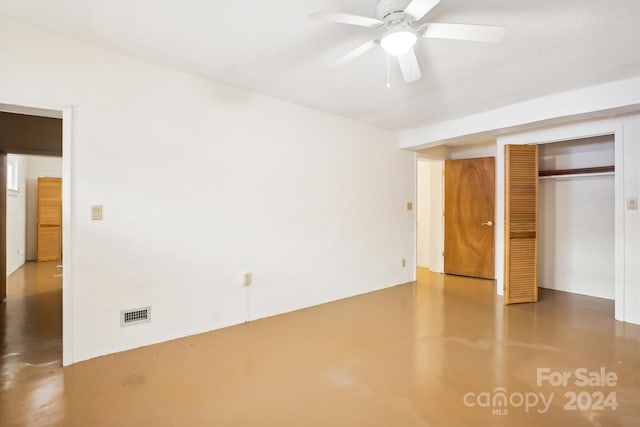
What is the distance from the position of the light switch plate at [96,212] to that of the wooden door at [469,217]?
5.02m

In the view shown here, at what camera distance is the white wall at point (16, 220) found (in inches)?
213

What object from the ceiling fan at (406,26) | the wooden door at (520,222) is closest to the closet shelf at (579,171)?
the wooden door at (520,222)

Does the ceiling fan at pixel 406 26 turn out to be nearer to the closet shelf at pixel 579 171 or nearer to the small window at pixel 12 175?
the closet shelf at pixel 579 171

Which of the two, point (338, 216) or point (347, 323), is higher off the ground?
point (338, 216)

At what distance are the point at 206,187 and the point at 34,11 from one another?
1562 mm

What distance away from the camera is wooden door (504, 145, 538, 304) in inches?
152

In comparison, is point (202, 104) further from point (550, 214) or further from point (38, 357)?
point (550, 214)

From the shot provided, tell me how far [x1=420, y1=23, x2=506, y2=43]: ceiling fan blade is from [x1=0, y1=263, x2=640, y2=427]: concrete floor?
207 cm

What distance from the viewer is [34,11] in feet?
6.34

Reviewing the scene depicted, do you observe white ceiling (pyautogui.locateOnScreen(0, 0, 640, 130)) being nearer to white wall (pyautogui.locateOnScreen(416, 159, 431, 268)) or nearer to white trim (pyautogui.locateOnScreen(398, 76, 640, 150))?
white trim (pyautogui.locateOnScreen(398, 76, 640, 150))

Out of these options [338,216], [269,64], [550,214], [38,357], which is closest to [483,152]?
[550,214]

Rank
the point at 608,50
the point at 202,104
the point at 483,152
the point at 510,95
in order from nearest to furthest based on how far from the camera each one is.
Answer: the point at 608,50 → the point at 202,104 → the point at 510,95 → the point at 483,152

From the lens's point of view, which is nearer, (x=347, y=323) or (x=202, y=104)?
(x=202, y=104)

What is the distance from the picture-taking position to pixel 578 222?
424 centimetres
